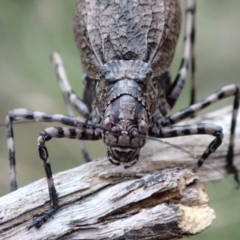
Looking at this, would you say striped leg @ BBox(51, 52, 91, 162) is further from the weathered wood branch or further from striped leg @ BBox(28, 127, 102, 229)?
the weathered wood branch

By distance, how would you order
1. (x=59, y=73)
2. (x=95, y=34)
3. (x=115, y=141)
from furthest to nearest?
(x=59, y=73) → (x=95, y=34) → (x=115, y=141)

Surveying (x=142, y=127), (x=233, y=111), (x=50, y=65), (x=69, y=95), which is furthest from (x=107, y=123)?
(x=50, y=65)

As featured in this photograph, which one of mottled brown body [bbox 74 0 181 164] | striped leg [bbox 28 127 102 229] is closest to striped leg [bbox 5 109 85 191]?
striped leg [bbox 28 127 102 229]

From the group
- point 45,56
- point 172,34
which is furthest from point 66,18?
point 172,34

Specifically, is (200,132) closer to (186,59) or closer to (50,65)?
(186,59)

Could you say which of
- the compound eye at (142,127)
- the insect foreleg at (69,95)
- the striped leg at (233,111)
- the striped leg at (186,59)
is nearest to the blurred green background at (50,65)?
the insect foreleg at (69,95)

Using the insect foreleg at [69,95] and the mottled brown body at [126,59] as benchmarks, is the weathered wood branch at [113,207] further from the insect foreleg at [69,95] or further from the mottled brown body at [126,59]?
the insect foreleg at [69,95]

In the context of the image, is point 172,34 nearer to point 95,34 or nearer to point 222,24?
point 95,34
